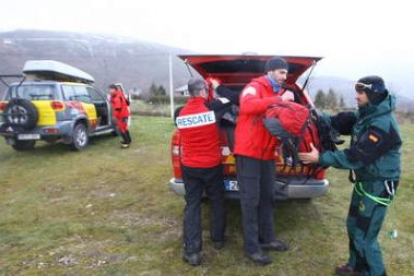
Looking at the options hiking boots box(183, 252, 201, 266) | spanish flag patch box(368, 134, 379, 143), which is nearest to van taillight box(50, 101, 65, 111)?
hiking boots box(183, 252, 201, 266)

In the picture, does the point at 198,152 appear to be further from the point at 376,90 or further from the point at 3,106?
the point at 3,106

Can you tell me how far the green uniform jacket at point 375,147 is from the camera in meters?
2.84

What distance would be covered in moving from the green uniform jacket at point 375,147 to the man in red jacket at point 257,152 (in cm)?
62

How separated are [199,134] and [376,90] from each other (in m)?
1.48

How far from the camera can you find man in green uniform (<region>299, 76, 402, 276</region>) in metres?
2.86

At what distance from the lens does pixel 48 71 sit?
9.54 metres

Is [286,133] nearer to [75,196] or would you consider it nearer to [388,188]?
[388,188]

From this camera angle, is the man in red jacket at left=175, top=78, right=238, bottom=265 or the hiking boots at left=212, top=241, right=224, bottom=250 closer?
the man in red jacket at left=175, top=78, right=238, bottom=265

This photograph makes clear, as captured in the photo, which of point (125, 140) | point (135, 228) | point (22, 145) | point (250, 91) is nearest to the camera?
point (250, 91)

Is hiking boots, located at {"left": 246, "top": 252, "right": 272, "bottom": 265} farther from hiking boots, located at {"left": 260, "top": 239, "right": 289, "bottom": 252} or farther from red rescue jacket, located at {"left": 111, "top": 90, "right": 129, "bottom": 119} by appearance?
red rescue jacket, located at {"left": 111, "top": 90, "right": 129, "bottom": 119}

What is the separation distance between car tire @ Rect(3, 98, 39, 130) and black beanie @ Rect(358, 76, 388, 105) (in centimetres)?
705

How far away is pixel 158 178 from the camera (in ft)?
21.6

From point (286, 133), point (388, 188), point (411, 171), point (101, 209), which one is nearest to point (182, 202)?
point (101, 209)

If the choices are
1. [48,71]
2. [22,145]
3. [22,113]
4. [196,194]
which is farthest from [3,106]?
[196,194]
